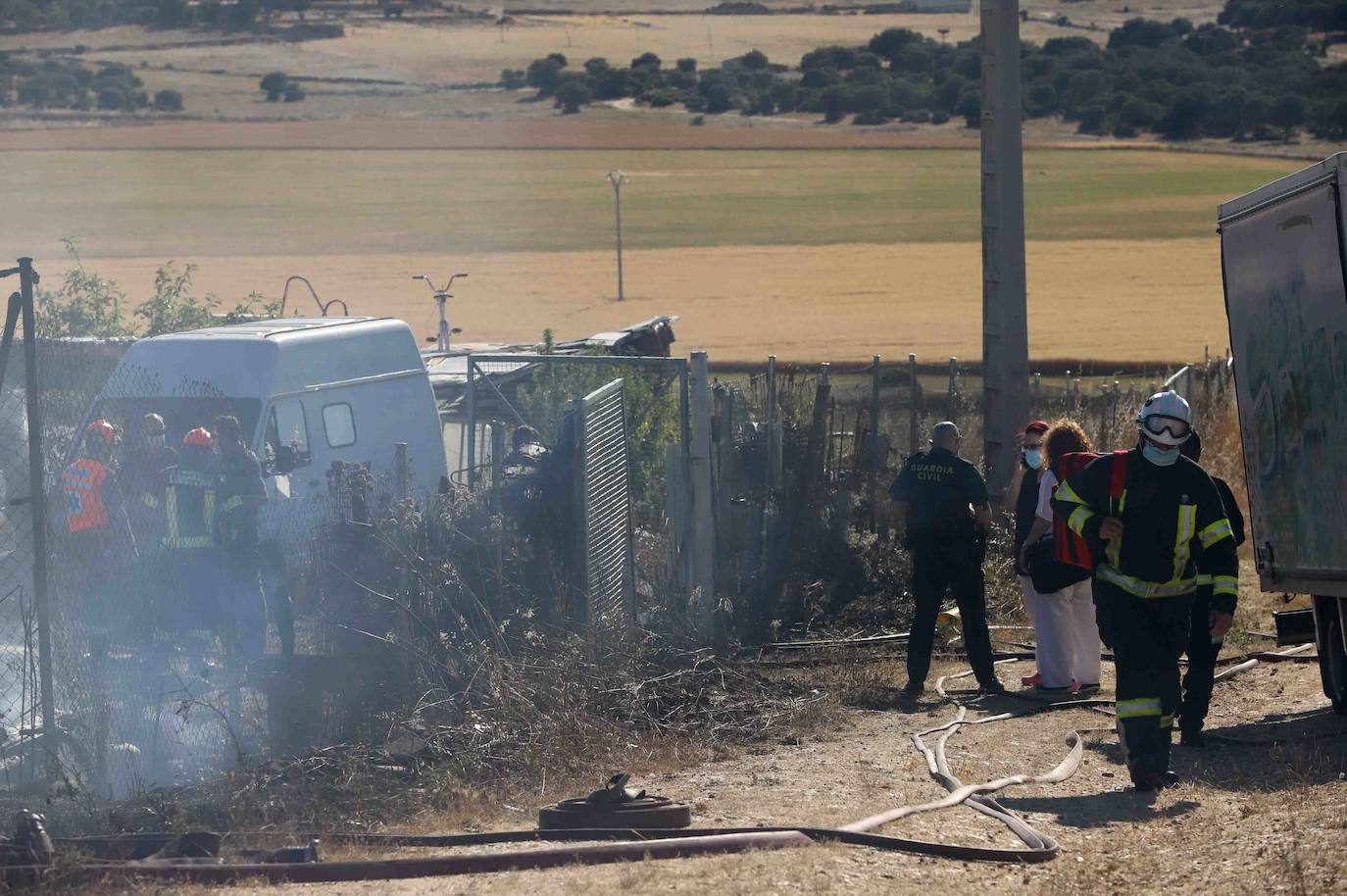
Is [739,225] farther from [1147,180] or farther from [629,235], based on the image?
[1147,180]

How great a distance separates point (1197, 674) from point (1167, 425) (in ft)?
5.34

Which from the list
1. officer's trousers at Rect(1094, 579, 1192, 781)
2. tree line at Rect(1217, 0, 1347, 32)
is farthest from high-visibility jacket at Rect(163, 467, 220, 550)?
tree line at Rect(1217, 0, 1347, 32)

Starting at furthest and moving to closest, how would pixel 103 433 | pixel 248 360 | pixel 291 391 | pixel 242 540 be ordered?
pixel 291 391
pixel 248 360
pixel 242 540
pixel 103 433

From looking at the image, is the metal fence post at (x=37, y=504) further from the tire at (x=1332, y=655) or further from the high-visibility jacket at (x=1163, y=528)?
the tire at (x=1332, y=655)

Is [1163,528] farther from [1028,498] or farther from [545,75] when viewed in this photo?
[545,75]

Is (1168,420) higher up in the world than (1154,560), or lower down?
higher up

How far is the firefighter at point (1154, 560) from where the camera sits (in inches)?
289

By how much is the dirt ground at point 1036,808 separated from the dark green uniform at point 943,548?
1.02ft

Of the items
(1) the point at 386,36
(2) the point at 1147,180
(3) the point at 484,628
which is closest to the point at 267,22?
(1) the point at 386,36

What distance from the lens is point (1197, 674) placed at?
823cm

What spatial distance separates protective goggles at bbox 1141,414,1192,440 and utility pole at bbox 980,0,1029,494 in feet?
18.9

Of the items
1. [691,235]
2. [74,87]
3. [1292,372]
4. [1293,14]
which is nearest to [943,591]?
[1292,372]

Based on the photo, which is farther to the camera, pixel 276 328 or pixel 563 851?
pixel 276 328

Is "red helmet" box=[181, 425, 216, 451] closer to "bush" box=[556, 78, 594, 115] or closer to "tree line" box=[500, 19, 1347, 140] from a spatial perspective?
"tree line" box=[500, 19, 1347, 140]
